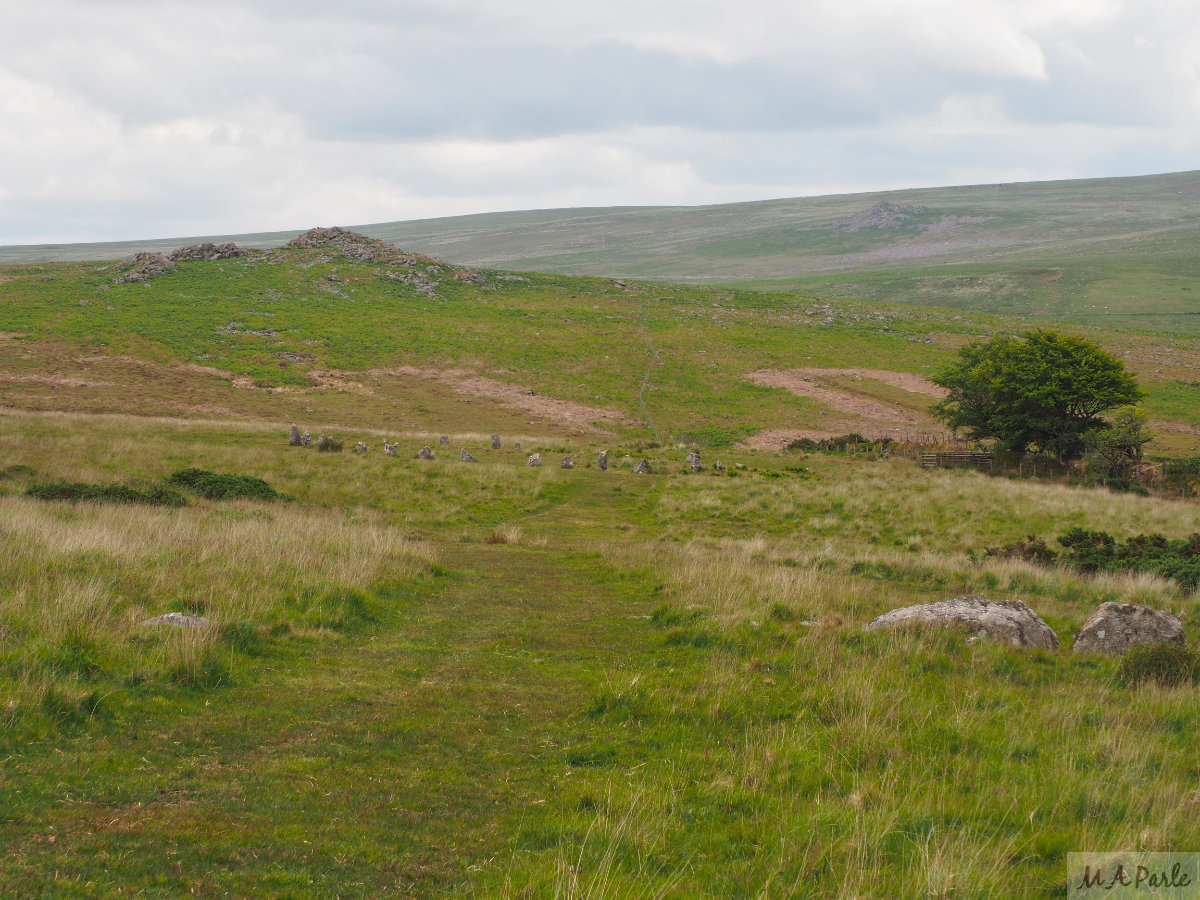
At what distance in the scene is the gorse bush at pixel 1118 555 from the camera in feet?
63.4

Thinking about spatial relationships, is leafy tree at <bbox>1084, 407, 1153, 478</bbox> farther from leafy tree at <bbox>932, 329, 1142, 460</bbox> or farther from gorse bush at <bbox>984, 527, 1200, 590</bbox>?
gorse bush at <bbox>984, 527, 1200, 590</bbox>

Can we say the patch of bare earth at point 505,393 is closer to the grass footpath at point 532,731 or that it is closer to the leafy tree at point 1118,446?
the leafy tree at point 1118,446

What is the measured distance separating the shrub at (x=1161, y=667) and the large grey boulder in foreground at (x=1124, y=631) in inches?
48.6

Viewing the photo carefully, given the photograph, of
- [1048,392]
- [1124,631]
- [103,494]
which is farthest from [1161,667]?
[1048,392]

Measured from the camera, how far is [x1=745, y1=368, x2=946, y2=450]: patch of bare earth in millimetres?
60031

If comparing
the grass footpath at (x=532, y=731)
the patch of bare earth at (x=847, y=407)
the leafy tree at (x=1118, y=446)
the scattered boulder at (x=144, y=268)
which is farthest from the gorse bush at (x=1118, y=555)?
the scattered boulder at (x=144, y=268)

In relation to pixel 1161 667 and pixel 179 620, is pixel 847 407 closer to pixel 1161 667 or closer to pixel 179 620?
pixel 1161 667

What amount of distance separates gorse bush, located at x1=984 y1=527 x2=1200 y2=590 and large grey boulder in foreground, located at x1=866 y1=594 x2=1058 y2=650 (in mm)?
8711

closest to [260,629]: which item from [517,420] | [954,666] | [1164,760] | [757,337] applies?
[954,666]

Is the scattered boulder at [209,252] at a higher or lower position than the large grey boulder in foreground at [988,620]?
higher

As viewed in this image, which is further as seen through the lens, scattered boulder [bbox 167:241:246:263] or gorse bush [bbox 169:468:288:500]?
scattered boulder [bbox 167:241:246:263]

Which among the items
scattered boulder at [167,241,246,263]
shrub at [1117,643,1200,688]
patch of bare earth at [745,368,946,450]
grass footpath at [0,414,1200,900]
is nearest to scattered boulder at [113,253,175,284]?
scattered boulder at [167,241,246,263]

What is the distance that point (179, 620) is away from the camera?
33.7 feet

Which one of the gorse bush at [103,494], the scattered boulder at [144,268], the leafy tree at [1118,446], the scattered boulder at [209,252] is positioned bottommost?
the leafy tree at [1118,446]
